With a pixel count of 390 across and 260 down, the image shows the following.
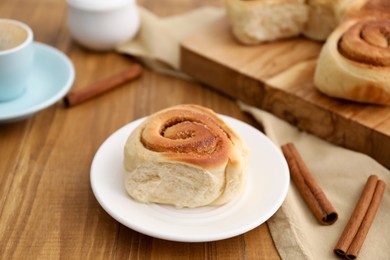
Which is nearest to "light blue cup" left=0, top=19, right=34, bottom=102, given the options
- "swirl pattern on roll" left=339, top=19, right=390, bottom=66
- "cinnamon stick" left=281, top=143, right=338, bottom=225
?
"cinnamon stick" left=281, top=143, right=338, bottom=225

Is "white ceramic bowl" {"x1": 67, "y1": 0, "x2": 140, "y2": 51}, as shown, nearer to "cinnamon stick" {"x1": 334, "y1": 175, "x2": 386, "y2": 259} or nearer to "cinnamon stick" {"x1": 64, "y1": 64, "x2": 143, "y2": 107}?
"cinnamon stick" {"x1": 64, "y1": 64, "x2": 143, "y2": 107}

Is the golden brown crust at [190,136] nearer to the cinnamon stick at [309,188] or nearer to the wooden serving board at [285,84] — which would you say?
the cinnamon stick at [309,188]

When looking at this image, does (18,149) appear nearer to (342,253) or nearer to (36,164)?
(36,164)

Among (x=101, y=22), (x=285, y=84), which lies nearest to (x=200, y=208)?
(x=285, y=84)

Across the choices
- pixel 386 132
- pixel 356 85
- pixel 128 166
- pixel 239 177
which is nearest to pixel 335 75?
pixel 356 85

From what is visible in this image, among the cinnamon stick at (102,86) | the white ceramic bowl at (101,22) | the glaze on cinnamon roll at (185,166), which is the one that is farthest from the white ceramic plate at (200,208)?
the white ceramic bowl at (101,22)

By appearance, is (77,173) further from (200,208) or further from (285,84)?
(285,84)

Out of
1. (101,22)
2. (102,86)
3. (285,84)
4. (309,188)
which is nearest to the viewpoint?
(309,188)
